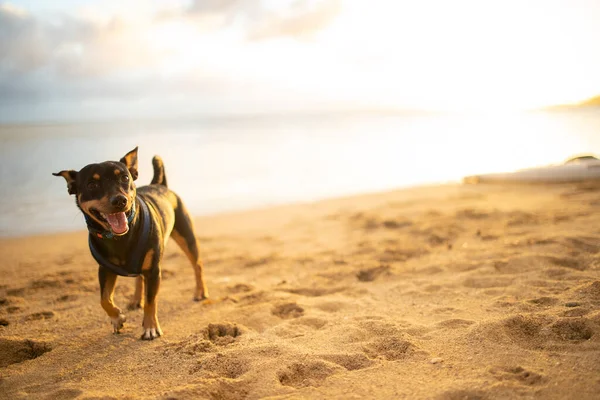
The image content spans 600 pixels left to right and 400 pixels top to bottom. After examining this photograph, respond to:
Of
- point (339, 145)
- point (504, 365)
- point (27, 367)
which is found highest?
point (339, 145)

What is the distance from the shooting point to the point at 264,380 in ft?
8.51

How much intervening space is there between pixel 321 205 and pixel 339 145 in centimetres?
1418

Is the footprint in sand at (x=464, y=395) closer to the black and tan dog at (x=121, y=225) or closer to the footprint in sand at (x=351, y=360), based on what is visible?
the footprint in sand at (x=351, y=360)

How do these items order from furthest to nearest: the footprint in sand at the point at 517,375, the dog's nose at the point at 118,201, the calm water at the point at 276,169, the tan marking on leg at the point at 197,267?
the calm water at the point at 276,169, the tan marking on leg at the point at 197,267, the dog's nose at the point at 118,201, the footprint in sand at the point at 517,375

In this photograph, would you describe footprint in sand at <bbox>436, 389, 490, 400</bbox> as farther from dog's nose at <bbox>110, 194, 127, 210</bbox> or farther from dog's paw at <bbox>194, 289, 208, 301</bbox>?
dog's paw at <bbox>194, 289, 208, 301</bbox>

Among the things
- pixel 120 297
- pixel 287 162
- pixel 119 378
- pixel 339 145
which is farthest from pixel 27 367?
pixel 339 145

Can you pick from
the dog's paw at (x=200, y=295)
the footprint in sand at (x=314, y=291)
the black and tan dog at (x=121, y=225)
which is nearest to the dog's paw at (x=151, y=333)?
the black and tan dog at (x=121, y=225)

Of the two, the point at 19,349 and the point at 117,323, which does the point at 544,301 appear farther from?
the point at 19,349

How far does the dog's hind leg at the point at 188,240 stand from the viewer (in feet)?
14.4

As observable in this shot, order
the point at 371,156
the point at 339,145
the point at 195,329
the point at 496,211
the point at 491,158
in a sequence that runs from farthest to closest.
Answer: the point at 339,145, the point at 371,156, the point at 491,158, the point at 496,211, the point at 195,329

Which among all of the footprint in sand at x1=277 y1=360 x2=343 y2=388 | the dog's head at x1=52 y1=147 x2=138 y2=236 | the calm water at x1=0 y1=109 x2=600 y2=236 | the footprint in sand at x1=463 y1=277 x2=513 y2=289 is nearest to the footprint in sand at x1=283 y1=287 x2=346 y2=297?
the footprint in sand at x1=463 y1=277 x2=513 y2=289

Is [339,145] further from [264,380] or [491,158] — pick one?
[264,380]

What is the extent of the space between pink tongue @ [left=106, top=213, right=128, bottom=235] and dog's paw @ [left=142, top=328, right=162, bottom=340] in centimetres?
98

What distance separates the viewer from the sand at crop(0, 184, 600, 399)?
2512mm
